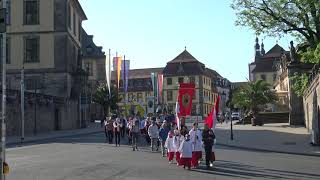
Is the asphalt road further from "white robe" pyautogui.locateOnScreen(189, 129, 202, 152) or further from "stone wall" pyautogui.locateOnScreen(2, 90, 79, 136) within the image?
"stone wall" pyautogui.locateOnScreen(2, 90, 79, 136)

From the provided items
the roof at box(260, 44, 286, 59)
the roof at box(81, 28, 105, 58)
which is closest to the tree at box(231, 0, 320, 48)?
the roof at box(81, 28, 105, 58)

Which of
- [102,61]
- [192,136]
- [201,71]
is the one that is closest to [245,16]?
[192,136]

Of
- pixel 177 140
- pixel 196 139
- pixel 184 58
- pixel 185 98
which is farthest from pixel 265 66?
pixel 196 139

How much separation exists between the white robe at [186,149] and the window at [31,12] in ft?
156

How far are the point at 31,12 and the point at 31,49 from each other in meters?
4.43

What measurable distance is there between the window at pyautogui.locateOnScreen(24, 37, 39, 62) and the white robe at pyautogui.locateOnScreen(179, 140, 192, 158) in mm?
46827

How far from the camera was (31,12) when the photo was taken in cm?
6375

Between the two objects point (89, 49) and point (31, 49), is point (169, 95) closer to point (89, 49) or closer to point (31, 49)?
point (89, 49)

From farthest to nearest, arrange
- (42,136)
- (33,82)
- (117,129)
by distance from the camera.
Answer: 1. (33,82)
2. (42,136)
3. (117,129)

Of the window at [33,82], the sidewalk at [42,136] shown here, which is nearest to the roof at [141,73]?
the window at [33,82]

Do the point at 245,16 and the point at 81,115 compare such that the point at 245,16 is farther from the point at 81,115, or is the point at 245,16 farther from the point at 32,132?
the point at 81,115

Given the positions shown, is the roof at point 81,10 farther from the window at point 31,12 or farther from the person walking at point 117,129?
the person walking at point 117,129

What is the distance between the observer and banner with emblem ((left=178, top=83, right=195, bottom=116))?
22.5 m

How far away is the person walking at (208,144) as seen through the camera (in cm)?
1900
